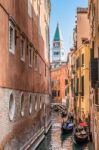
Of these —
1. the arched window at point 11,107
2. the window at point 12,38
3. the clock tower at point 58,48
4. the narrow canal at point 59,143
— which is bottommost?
the narrow canal at point 59,143

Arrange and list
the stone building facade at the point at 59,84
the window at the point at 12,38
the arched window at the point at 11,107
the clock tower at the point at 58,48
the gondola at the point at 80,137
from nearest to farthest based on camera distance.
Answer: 1. the arched window at the point at 11,107
2. the window at the point at 12,38
3. the gondola at the point at 80,137
4. the stone building facade at the point at 59,84
5. the clock tower at the point at 58,48

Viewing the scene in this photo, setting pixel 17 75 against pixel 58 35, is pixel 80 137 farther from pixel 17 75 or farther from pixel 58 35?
pixel 58 35

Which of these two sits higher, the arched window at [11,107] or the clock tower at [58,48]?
the clock tower at [58,48]

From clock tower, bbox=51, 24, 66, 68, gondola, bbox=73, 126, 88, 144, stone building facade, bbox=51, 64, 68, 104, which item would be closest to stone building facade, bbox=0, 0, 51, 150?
gondola, bbox=73, 126, 88, 144

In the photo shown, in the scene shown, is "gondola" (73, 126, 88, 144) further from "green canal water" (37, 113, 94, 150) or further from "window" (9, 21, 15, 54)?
"window" (9, 21, 15, 54)

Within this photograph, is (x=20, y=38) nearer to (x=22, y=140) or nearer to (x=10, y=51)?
(x=10, y=51)

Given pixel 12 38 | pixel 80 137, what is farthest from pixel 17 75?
pixel 80 137

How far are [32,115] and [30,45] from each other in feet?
15.1

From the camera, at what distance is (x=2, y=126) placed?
16688mm

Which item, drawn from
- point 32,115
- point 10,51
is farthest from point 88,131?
point 10,51

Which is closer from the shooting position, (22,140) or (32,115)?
(22,140)

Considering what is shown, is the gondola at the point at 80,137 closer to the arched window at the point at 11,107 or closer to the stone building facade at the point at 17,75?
the stone building facade at the point at 17,75

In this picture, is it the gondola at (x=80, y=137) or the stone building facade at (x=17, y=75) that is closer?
the stone building facade at (x=17, y=75)

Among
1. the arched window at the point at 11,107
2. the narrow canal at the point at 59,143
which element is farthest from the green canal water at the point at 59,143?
the arched window at the point at 11,107
